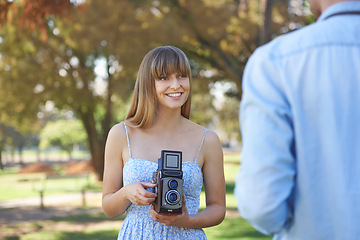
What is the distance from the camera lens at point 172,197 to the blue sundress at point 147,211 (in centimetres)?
36

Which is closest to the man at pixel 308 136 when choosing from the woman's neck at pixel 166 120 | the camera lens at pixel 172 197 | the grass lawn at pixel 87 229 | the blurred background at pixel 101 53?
the camera lens at pixel 172 197

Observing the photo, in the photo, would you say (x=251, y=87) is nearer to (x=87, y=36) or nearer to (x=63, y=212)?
(x=63, y=212)

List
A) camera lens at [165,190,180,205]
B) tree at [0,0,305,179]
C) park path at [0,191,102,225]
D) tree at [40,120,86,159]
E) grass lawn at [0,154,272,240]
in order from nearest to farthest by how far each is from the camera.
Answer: camera lens at [165,190,180,205], grass lawn at [0,154,272,240], park path at [0,191,102,225], tree at [0,0,305,179], tree at [40,120,86,159]

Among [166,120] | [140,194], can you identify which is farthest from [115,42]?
[140,194]

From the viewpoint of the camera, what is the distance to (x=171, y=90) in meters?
2.62

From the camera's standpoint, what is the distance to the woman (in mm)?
2549

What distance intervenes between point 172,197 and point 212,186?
0.52 m

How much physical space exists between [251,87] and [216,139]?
141 centimetres

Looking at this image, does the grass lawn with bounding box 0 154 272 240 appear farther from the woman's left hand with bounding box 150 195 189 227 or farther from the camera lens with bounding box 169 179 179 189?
the camera lens with bounding box 169 179 179 189

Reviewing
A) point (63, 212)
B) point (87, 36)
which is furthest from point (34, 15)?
point (87, 36)

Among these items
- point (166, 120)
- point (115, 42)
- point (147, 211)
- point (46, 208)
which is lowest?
point (46, 208)

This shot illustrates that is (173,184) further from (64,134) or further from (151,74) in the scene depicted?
(64,134)

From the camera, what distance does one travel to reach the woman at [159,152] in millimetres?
2549

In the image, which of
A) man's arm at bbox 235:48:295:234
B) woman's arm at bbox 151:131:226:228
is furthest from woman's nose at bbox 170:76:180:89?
man's arm at bbox 235:48:295:234
